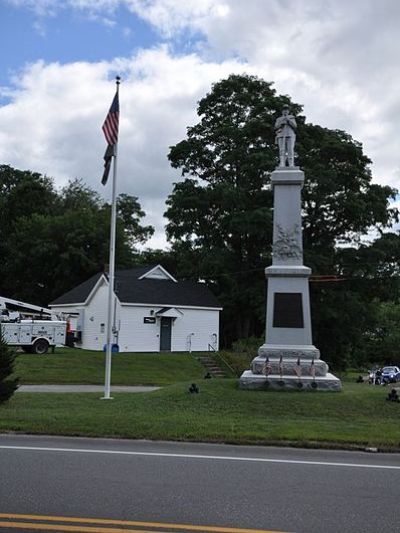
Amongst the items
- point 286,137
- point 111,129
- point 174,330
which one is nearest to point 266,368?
point 286,137

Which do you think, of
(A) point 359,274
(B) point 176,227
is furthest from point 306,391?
(B) point 176,227

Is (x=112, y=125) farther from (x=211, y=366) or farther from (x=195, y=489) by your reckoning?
(x=211, y=366)

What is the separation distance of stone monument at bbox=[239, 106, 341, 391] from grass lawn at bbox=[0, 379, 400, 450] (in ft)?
2.19

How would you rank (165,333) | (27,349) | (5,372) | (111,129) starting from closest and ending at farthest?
1. (5,372)
2. (111,129)
3. (27,349)
4. (165,333)

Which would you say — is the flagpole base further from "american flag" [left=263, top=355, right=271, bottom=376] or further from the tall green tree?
the tall green tree

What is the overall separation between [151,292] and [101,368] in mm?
11159

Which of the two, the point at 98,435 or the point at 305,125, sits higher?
the point at 305,125

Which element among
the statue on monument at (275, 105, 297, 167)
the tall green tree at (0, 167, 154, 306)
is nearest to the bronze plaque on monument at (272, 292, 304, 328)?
the statue on monument at (275, 105, 297, 167)

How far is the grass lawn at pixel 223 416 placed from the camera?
10.7 meters

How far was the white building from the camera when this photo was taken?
39781 mm

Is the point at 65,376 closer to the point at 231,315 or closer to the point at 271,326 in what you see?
the point at 271,326

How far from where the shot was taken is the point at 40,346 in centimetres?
3466

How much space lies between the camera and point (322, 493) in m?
6.81

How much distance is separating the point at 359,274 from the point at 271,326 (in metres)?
26.6
